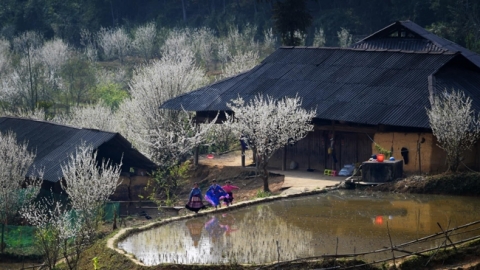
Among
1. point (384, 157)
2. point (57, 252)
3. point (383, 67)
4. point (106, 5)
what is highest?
point (106, 5)

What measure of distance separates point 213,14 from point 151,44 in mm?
8530

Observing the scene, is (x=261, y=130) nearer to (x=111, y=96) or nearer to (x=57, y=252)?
(x=57, y=252)

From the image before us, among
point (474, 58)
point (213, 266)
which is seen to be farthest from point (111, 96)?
point (213, 266)

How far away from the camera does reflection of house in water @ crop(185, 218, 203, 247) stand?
27219mm

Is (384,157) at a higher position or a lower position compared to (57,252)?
higher

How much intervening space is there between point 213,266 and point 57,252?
17.3ft

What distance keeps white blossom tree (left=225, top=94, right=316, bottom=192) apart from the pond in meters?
4.11

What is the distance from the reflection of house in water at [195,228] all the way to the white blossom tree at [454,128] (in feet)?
27.1

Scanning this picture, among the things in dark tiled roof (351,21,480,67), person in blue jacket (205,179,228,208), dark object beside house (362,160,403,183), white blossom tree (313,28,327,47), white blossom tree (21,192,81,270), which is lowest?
white blossom tree (21,192,81,270)

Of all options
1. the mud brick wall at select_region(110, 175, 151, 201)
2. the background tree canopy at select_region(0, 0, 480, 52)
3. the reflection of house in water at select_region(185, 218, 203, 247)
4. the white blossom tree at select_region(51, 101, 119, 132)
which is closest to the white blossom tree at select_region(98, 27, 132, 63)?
the background tree canopy at select_region(0, 0, 480, 52)

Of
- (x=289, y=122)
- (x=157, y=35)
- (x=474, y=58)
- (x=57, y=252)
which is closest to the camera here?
(x=57, y=252)

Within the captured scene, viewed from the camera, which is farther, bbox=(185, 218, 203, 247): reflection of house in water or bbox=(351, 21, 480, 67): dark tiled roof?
bbox=(351, 21, 480, 67): dark tiled roof

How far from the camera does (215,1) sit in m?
88.3

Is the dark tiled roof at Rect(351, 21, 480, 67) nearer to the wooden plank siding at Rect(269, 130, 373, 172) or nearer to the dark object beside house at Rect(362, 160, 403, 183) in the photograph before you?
the wooden plank siding at Rect(269, 130, 373, 172)
